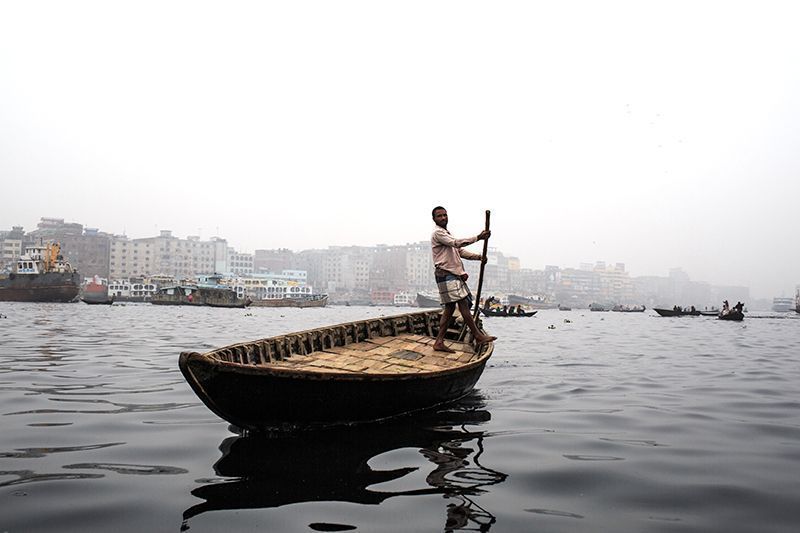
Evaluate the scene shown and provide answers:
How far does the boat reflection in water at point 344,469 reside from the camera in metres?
3.38

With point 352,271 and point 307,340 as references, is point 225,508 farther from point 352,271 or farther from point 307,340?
point 352,271

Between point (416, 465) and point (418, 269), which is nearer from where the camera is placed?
point (416, 465)

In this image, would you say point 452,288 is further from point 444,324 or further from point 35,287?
point 35,287

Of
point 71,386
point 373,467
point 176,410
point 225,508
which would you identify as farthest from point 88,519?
point 71,386

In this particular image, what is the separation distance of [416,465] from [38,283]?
61.6 m

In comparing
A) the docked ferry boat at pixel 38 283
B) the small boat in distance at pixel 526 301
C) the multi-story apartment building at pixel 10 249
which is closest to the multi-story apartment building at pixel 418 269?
the small boat in distance at pixel 526 301

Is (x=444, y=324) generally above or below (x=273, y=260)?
below

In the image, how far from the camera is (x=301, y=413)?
477 cm

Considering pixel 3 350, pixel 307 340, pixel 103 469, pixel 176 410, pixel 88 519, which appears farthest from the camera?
pixel 3 350

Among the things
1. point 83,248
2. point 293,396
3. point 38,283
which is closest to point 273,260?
point 83,248

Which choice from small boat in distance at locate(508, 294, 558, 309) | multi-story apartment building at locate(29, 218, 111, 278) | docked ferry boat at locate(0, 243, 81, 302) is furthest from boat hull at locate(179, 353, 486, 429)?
multi-story apartment building at locate(29, 218, 111, 278)

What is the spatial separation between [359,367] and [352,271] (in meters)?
177

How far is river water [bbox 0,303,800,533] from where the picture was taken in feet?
10.4

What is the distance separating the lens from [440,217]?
7445 mm
